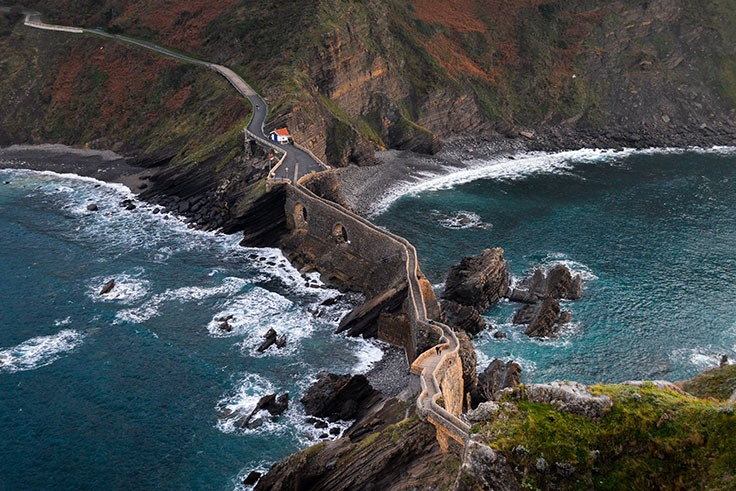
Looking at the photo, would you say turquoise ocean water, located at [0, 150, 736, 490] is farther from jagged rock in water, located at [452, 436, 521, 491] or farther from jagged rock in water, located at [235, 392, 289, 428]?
jagged rock in water, located at [452, 436, 521, 491]

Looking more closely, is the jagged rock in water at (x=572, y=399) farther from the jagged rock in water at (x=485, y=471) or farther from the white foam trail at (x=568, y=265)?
the white foam trail at (x=568, y=265)

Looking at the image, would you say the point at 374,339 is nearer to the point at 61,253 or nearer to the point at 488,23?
the point at 61,253

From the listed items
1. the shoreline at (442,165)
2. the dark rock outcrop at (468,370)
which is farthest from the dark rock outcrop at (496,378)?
the shoreline at (442,165)

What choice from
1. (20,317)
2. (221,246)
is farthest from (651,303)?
(20,317)

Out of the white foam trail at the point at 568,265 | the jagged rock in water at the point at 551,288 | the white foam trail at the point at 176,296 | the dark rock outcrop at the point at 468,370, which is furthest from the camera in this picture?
the white foam trail at the point at 568,265

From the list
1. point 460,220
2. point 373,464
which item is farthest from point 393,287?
point 460,220

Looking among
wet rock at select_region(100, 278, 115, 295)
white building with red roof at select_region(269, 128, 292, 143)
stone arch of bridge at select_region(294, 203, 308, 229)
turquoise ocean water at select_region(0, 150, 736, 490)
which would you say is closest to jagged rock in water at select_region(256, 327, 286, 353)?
turquoise ocean water at select_region(0, 150, 736, 490)

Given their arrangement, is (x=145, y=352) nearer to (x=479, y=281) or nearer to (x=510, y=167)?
(x=479, y=281)
